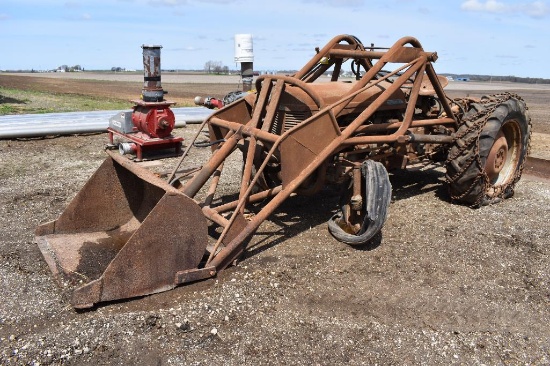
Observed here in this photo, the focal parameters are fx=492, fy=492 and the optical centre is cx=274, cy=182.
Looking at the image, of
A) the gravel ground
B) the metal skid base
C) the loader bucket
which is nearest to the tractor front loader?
the loader bucket

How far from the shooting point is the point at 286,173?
4270mm

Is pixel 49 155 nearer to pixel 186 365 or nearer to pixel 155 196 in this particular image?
pixel 155 196

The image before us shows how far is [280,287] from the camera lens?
3.77 metres

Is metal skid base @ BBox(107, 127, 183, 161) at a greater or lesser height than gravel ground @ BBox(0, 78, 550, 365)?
greater

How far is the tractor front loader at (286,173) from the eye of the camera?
11.7ft

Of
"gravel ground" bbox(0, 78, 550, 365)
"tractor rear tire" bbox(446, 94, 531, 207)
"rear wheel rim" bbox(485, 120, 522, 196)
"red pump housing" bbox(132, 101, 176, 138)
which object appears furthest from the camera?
"red pump housing" bbox(132, 101, 176, 138)

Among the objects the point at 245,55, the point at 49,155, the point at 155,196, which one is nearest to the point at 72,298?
the point at 155,196

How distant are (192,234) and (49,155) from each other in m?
5.78

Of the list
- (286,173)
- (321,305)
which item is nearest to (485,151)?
(286,173)

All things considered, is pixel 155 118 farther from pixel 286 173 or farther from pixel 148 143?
pixel 286 173

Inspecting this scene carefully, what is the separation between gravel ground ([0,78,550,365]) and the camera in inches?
120

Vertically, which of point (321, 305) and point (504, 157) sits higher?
point (504, 157)

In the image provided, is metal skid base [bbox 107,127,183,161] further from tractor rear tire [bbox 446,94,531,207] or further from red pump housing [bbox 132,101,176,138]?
tractor rear tire [bbox 446,94,531,207]

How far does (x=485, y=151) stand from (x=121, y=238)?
3890 millimetres
